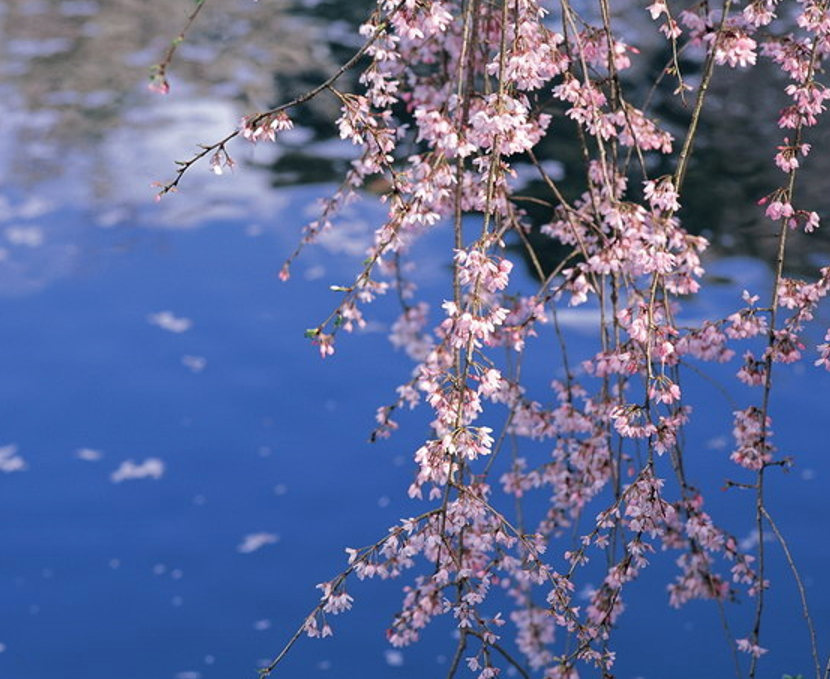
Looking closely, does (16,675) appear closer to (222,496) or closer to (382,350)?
(222,496)

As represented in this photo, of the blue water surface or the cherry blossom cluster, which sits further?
the blue water surface

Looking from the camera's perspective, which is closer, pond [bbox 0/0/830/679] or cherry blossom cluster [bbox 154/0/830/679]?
cherry blossom cluster [bbox 154/0/830/679]

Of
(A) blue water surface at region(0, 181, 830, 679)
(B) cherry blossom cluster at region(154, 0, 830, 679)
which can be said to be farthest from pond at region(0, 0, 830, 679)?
(B) cherry blossom cluster at region(154, 0, 830, 679)

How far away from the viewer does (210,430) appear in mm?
4277

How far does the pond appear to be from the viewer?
11.3 feet

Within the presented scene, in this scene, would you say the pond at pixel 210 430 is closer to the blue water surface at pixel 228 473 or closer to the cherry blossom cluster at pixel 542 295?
the blue water surface at pixel 228 473

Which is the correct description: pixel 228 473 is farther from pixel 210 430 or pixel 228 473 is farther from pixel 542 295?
pixel 542 295

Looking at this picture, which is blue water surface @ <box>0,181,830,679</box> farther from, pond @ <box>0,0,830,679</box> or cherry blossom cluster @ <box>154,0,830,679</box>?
cherry blossom cluster @ <box>154,0,830,679</box>

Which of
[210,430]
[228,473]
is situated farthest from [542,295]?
[210,430]

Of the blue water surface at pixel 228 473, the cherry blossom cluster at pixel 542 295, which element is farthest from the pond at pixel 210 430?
the cherry blossom cluster at pixel 542 295

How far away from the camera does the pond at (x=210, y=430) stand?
3434 millimetres

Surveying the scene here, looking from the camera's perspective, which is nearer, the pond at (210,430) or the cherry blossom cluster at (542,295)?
the cherry blossom cluster at (542,295)

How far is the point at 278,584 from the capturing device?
11.9ft

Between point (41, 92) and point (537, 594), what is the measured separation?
468cm
